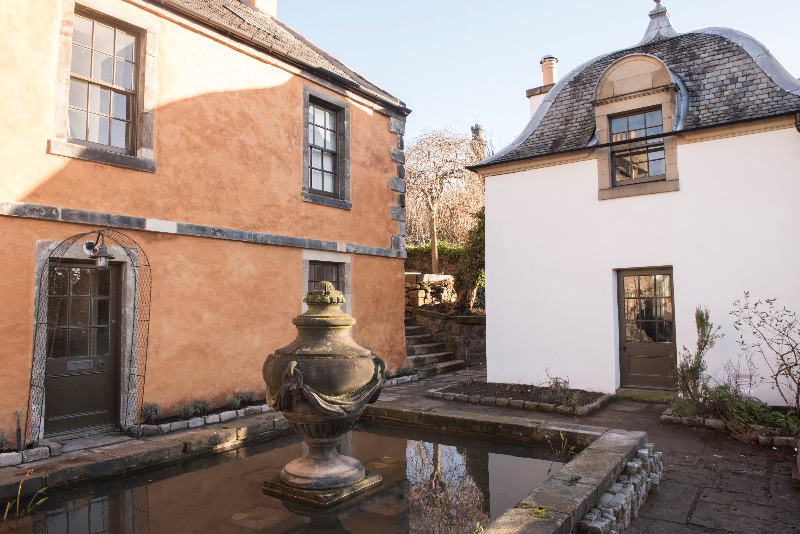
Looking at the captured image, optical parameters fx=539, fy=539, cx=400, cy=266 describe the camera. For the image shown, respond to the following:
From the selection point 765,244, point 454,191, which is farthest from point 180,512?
point 454,191

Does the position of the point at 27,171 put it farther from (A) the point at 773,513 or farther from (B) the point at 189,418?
(A) the point at 773,513

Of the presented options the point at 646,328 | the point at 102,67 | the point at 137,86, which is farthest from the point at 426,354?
the point at 102,67

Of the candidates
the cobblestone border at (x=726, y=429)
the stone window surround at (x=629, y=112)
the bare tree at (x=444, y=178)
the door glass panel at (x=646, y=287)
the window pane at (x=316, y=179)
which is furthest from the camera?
the bare tree at (x=444, y=178)

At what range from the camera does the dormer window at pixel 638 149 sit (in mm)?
8688

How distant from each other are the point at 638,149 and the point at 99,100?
7948 mm

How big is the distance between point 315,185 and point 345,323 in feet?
17.9

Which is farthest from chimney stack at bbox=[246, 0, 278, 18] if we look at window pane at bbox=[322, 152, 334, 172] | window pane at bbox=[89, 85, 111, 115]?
window pane at bbox=[89, 85, 111, 115]

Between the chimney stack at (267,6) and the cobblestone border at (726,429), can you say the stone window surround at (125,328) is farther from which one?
the chimney stack at (267,6)

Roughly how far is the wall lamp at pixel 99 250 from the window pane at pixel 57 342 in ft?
2.84

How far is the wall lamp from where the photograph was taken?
584cm

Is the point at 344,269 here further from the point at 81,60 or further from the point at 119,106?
the point at 81,60

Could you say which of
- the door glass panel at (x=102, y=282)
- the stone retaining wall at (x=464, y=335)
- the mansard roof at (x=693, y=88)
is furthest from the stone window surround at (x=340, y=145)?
the stone retaining wall at (x=464, y=335)

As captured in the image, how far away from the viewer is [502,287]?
9.73 m

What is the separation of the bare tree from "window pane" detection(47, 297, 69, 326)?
535 inches
